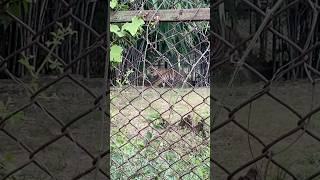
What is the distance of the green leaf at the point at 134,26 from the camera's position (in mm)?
2631

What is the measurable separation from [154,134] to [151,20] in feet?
2.32

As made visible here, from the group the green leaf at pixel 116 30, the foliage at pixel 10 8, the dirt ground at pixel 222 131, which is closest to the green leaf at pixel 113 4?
the green leaf at pixel 116 30

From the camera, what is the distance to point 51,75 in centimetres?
130

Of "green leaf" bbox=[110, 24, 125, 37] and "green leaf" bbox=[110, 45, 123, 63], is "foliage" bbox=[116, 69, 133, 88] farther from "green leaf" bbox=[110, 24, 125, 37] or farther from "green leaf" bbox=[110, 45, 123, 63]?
"green leaf" bbox=[110, 45, 123, 63]

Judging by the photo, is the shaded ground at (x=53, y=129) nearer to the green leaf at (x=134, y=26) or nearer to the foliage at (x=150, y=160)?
the foliage at (x=150, y=160)

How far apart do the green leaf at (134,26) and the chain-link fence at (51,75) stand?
824 millimetres

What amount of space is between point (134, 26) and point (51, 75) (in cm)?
137

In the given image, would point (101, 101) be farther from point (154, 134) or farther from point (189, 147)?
point (154, 134)

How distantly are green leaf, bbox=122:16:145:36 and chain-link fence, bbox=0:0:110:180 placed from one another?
2.70ft

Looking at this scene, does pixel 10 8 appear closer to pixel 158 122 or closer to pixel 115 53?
pixel 115 53

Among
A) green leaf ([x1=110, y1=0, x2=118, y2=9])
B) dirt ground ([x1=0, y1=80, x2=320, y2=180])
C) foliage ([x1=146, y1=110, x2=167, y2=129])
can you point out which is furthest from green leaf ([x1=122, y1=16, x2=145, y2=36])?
dirt ground ([x1=0, y1=80, x2=320, y2=180])

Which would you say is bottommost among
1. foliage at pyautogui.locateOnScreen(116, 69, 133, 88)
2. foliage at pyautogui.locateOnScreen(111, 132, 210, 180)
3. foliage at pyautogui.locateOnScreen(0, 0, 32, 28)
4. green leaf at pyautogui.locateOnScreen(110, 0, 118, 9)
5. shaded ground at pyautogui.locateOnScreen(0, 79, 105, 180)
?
foliage at pyautogui.locateOnScreen(111, 132, 210, 180)

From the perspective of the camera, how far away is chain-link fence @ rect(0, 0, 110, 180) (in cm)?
107

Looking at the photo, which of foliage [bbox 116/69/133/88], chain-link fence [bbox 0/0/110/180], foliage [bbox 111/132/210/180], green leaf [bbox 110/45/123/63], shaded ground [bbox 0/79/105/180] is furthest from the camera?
foliage [bbox 116/69/133/88]
